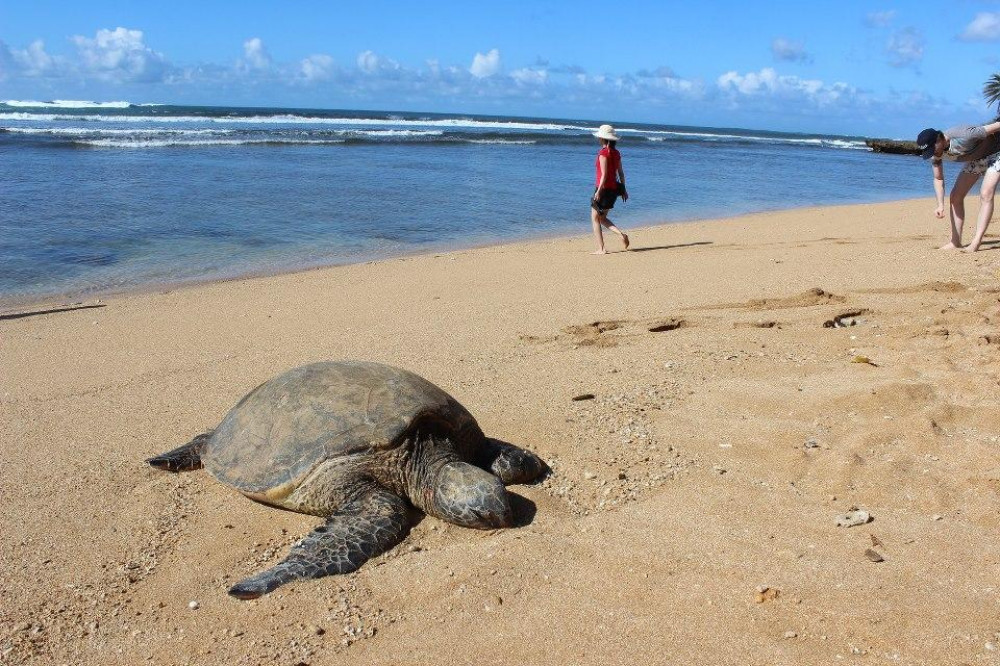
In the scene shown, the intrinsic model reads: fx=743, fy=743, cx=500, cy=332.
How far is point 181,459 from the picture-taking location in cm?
418

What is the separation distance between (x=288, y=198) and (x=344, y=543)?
546 inches

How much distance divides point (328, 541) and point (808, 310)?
5111 millimetres

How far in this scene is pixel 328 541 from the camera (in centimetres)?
342

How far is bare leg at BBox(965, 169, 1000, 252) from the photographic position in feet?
27.7

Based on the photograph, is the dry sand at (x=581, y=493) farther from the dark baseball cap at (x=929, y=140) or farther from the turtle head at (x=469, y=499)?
the dark baseball cap at (x=929, y=140)

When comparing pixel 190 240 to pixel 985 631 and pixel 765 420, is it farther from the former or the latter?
pixel 985 631

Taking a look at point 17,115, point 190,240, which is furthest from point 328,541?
point 17,115

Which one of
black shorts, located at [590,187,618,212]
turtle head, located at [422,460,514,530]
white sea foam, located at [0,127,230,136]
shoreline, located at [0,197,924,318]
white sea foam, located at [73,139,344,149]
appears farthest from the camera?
white sea foam, located at [0,127,230,136]

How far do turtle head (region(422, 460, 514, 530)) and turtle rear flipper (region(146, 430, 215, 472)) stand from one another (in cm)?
Result: 141

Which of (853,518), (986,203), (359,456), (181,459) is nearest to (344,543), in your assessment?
(359,456)

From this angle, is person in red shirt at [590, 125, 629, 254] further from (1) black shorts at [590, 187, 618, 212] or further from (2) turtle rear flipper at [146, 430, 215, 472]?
(2) turtle rear flipper at [146, 430, 215, 472]

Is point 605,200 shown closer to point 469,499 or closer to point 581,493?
point 581,493

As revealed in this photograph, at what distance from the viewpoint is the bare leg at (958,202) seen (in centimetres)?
901

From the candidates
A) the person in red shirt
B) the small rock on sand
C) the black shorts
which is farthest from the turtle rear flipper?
the black shorts
